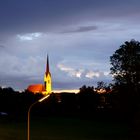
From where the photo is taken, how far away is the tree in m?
105

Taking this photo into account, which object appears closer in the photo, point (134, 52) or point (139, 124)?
point (139, 124)

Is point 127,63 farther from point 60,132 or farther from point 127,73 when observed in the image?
point 60,132


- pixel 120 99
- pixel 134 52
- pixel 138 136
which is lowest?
pixel 138 136

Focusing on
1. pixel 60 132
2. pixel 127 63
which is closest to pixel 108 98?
pixel 127 63

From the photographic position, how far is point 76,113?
150625 millimetres

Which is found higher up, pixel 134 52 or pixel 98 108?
pixel 134 52

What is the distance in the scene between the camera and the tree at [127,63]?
344 ft

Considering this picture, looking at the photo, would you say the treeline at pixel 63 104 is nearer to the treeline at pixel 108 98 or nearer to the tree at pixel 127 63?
the treeline at pixel 108 98

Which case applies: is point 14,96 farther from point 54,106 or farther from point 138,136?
point 138,136

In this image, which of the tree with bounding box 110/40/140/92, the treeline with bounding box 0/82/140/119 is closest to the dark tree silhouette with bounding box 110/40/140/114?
the tree with bounding box 110/40/140/92

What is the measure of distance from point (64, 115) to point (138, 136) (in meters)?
85.3

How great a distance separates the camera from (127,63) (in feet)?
357

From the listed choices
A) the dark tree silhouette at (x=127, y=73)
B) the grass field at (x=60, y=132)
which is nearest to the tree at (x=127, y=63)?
the dark tree silhouette at (x=127, y=73)

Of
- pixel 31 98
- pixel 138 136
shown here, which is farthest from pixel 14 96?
pixel 138 136
